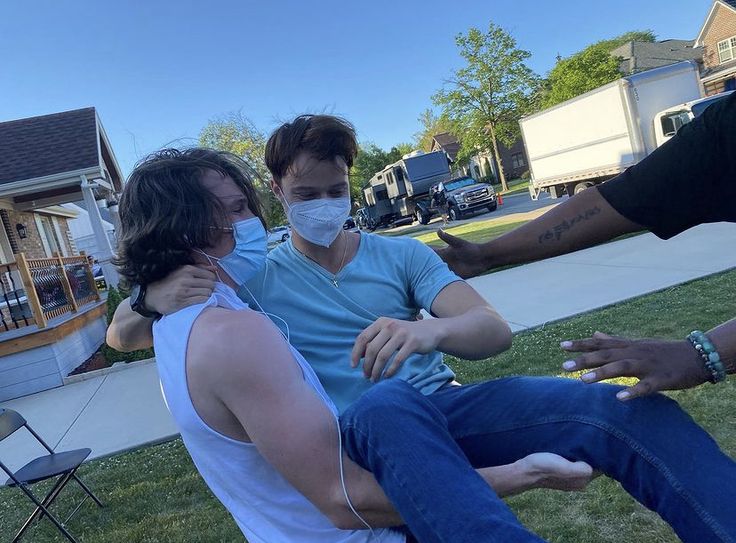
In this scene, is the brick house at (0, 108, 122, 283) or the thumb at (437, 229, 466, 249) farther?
the brick house at (0, 108, 122, 283)

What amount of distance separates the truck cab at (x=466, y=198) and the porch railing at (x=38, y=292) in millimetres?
15956

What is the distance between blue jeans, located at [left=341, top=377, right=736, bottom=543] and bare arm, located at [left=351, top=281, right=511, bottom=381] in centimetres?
13

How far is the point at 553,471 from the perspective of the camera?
4.20 feet

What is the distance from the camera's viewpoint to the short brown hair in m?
2.15

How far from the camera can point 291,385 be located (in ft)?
3.83

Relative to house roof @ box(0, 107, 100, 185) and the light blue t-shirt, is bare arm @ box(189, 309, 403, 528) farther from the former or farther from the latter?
house roof @ box(0, 107, 100, 185)

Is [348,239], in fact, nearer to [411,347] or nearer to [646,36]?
[411,347]

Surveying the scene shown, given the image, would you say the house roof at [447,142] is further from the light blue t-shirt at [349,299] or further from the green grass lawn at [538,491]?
the light blue t-shirt at [349,299]

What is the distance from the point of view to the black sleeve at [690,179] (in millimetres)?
1648

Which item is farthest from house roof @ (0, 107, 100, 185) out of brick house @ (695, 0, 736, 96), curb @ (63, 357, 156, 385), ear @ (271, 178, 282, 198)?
brick house @ (695, 0, 736, 96)

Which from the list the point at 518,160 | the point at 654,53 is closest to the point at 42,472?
the point at 654,53

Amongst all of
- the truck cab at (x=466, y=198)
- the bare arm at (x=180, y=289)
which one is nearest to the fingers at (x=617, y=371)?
the bare arm at (x=180, y=289)

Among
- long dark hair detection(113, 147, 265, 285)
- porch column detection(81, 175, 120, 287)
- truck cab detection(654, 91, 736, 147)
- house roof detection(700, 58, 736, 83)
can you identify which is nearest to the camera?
long dark hair detection(113, 147, 265, 285)

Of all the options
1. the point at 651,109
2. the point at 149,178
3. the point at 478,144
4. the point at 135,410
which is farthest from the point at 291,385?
the point at 478,144
